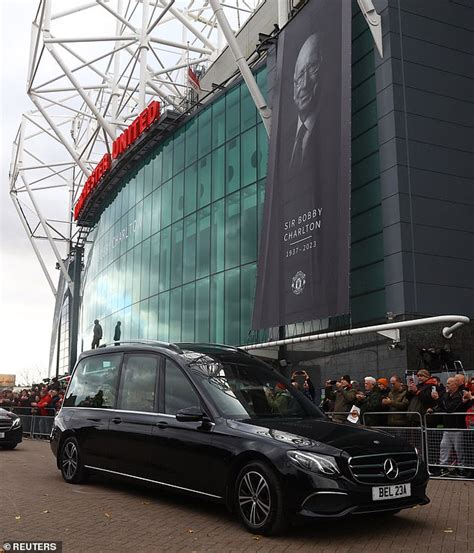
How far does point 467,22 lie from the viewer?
2058 centimetres

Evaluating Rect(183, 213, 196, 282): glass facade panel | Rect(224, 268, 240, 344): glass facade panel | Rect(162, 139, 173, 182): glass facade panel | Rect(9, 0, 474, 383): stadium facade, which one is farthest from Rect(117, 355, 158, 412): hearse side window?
Rect(162, 139, 173, 182): glass facade panel

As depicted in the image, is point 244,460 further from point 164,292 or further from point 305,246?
point 164,292

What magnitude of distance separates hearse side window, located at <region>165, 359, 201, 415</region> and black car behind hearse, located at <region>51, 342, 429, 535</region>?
1cm

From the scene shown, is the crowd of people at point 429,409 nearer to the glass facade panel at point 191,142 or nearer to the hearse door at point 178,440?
the hearse door at point 178,440

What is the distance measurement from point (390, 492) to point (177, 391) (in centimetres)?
261

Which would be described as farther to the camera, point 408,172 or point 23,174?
point 23,174

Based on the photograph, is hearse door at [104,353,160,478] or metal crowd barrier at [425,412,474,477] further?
metal crowd barrier at [425,412,474,477]

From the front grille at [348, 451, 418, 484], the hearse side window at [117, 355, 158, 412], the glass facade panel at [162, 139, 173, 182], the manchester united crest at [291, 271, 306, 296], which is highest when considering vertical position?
the glass facade panel at [162, 139, 173, 182]

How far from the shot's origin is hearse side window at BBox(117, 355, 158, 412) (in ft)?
25.1

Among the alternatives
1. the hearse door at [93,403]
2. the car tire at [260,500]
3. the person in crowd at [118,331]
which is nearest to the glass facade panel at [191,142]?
the person in crowd at [118,331]

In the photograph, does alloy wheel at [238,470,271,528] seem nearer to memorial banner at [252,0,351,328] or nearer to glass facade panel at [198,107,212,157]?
memorial banner at [252,0,351,328]

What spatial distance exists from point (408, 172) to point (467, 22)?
637 centimetres

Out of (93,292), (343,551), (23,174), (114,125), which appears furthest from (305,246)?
(23,174)

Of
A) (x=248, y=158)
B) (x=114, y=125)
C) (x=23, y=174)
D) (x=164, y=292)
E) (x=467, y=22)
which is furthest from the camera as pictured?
(x=23, y=174)
